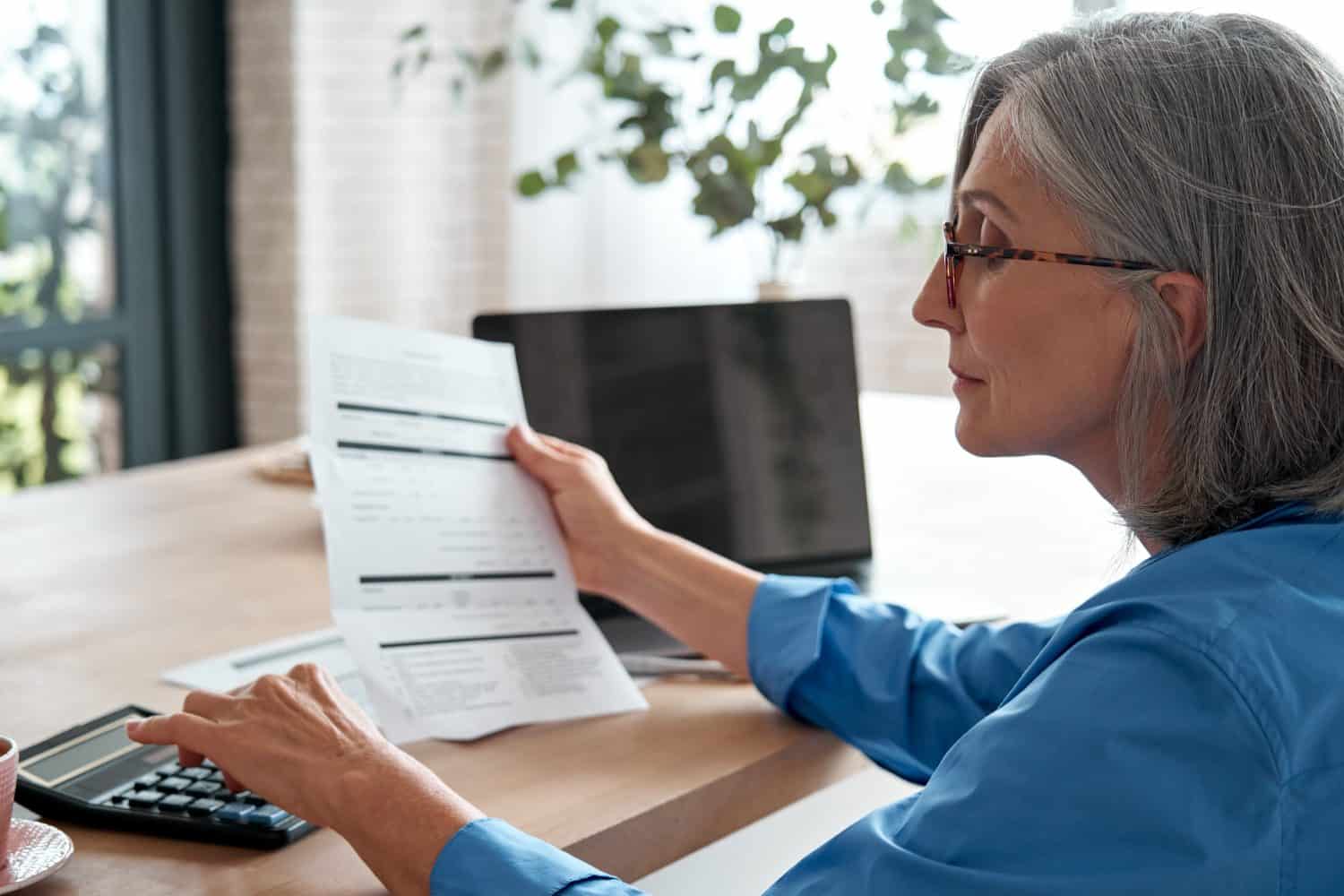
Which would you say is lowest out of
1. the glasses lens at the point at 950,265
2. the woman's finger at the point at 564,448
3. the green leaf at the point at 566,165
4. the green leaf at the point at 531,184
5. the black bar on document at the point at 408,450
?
the woman's finger at the point at 564,448

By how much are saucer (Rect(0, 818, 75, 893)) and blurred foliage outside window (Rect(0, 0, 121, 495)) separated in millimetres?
2783

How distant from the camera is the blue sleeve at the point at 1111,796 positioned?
785 millimetres

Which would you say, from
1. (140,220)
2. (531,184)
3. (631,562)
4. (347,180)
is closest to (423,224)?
(347,180)

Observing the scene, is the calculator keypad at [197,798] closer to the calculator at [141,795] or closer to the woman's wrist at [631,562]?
the calculator at [141,795]

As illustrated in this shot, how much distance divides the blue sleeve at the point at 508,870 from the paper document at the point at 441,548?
0.83ft

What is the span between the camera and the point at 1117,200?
958 millimetres

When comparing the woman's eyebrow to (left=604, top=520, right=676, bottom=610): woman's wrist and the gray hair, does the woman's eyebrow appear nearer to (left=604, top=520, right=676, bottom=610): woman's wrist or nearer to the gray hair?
the gray hair

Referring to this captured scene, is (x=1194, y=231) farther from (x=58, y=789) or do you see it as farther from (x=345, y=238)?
(x=345, y=238)

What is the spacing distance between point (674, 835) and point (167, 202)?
3.08 m

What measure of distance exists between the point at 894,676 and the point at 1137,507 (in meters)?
0.37

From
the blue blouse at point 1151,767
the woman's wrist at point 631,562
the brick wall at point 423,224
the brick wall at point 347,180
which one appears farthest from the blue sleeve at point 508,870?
the brick wall at point 347,180

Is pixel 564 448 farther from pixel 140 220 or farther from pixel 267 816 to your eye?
pixel 140 220

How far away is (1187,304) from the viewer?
95 cm

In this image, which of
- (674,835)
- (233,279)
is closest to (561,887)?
(674,835)
